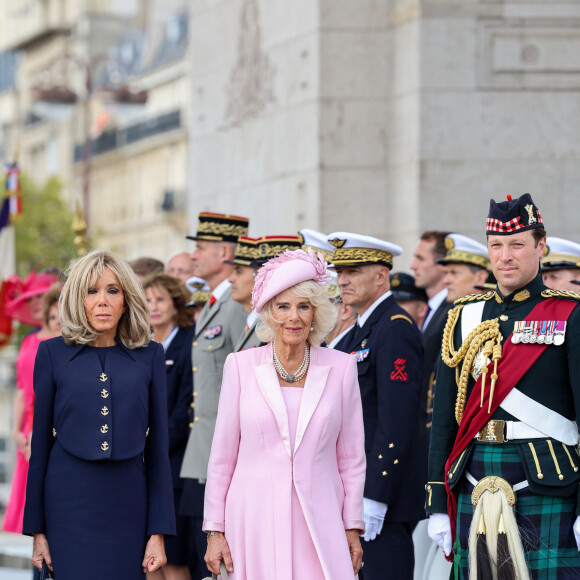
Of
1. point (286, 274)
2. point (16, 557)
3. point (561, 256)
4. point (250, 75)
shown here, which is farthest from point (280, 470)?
point (16, 557)

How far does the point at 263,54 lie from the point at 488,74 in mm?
2274

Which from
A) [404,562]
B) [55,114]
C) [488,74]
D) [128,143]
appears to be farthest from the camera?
[128,143]

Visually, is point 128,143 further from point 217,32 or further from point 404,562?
point 404,562

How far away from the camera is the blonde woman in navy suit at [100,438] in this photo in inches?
293

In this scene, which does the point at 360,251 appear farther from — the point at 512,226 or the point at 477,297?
the point at 512,226

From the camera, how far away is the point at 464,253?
11.0 meters

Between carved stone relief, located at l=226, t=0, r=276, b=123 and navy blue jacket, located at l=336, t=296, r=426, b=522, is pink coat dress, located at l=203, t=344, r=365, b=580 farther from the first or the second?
carved stone relief, located at l=226, t=0, r=276, b=123

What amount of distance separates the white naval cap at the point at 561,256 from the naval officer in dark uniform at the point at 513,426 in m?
2.61

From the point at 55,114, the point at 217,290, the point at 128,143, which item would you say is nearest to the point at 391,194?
the point at 217,290

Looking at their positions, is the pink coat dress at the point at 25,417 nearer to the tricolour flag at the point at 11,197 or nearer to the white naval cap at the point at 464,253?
the white naval cap at the point at 464,253

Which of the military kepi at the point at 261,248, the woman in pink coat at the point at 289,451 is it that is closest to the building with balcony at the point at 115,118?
the military kepi at the point at 261,248

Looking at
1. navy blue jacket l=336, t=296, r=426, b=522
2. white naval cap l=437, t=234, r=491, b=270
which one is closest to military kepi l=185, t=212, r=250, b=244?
white naval cap l=437, t=234, r=491, b=270

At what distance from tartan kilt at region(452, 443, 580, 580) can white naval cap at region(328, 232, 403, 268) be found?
228 cm

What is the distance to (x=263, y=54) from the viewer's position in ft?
47.3
